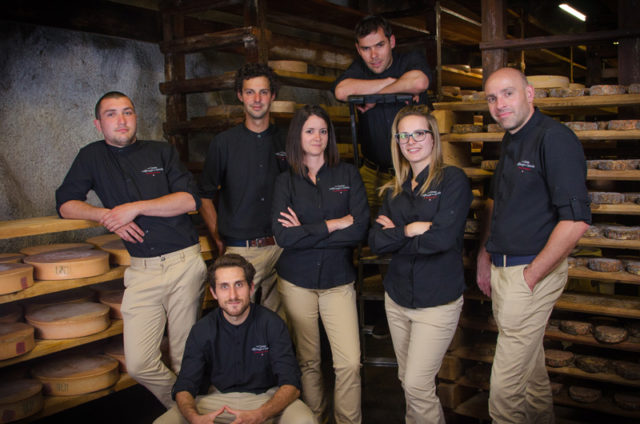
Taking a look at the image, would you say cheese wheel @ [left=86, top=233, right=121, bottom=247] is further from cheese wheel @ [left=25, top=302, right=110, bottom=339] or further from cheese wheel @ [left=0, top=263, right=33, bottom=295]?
cheese wheel @ [left=0, top=263, right=33, bottom=295]

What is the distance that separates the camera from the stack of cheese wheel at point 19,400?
328cm

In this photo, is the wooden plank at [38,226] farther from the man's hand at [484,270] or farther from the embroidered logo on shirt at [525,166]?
the embroidered logo on shirt at [525,166]

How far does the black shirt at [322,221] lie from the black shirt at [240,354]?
1.08ft

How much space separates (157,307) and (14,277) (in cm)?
76

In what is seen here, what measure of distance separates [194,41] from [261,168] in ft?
5.35

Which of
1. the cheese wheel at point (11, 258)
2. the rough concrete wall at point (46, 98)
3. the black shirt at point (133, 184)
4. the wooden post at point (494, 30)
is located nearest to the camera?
the black shirt at point (133, 184)

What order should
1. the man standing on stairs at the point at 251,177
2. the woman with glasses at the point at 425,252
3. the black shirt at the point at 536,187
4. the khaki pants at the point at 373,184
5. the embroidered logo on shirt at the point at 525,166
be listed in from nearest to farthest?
1. the black shirt at the point at 536,187
2. the embroidered logo on shirt at the point at 525,166
3. the woman with glasses at the point at 425,252
4. the man standing on stairs at the point at 251,177
5. the khaki pants at the point at 373,184

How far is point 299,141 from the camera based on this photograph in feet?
11.2

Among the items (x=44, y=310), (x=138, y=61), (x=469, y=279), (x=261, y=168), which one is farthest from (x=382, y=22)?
(x=44, y=310)

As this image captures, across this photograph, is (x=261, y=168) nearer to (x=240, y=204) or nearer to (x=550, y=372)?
(x=240, y=204)

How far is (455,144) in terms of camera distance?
3.90 metres

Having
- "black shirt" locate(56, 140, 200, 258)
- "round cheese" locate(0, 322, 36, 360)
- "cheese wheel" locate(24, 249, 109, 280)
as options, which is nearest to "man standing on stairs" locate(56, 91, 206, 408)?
"black shirt" locate(56, 140, 200, 258)

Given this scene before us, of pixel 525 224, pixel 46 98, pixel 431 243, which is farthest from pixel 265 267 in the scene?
pixel 46 98

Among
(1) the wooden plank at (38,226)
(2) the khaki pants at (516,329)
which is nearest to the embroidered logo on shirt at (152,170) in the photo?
(1) the wooden plank at (38,226)
